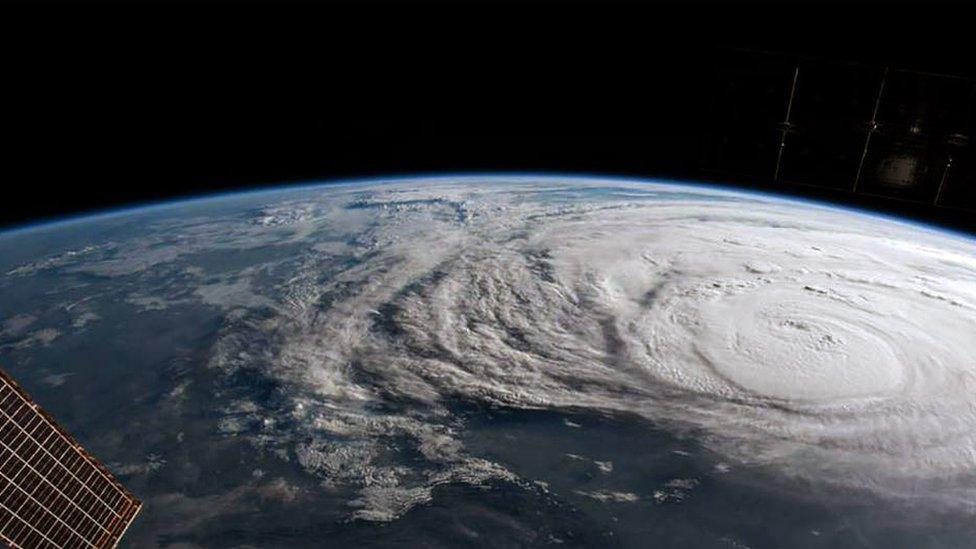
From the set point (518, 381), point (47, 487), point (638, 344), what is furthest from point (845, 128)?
point (47, 487)

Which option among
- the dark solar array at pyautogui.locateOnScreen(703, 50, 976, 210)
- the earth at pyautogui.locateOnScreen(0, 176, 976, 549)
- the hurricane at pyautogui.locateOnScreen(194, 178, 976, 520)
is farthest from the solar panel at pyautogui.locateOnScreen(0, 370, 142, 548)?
the dark solar array at pyautogui.locateOnScreen(703, 50, 976, 210)

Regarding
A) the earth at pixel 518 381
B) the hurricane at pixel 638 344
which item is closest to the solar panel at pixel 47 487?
the earth at pixel 518 381

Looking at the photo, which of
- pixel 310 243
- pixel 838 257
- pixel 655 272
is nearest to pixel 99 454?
pixel 310 243

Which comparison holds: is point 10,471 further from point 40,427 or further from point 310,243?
point 310,243

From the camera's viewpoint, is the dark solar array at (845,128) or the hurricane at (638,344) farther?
the hurricane at (638,344)

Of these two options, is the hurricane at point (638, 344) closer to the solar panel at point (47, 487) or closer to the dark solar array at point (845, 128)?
the solar panel at point (47, 487)

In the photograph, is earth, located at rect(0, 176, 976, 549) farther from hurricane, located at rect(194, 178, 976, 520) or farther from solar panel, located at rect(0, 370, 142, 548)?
solar panel, located at rect(0, 370, 142, 548)
